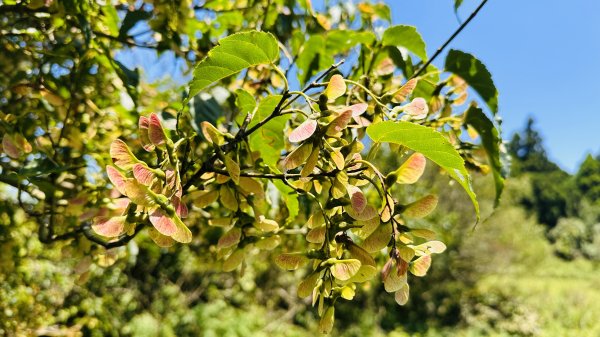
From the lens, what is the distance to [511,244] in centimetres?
1432

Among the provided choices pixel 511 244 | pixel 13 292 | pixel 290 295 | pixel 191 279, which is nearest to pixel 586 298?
pixel 511 244

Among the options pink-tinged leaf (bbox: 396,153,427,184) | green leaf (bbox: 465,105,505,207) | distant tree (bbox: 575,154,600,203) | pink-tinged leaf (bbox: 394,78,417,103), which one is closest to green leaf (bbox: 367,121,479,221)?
pink-tinged leaf (bbox: 396,153,427,184)

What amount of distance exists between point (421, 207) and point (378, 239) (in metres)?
0.07

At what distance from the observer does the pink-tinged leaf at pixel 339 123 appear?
0.51 m

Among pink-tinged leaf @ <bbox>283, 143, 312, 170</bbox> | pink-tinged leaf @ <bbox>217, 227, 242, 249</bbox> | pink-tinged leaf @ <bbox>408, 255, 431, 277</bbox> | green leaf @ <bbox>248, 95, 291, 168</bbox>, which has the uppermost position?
pink-tinged leaf @ <bbox>283, 143, 312, 170</bbox>

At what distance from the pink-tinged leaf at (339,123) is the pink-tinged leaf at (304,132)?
18mm

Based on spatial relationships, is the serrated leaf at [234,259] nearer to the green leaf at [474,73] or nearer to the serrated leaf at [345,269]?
the serrated leaf at [345,269]

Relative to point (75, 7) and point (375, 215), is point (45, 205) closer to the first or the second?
point (75, 7)

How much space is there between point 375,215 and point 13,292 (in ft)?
8.84

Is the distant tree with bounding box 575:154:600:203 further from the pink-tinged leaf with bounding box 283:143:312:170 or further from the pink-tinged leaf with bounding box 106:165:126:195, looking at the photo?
the pink-tinged leaf with bounding box 106:165:126:195

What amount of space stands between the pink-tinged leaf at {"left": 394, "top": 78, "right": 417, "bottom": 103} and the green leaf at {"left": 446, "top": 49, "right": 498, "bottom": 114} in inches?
11.2

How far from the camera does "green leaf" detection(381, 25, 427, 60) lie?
909 millimetres

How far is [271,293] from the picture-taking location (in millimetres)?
9445

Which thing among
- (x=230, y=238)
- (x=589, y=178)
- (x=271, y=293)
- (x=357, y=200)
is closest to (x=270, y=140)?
(x=230, y=238)
